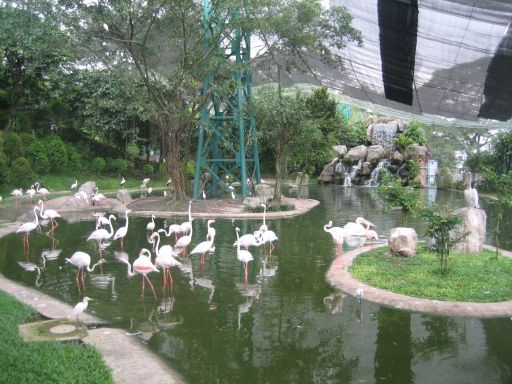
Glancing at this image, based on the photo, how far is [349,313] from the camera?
23.8ft

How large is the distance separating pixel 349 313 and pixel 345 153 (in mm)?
29984

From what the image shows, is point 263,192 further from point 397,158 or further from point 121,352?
point 397,158

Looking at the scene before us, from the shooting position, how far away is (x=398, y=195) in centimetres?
1087

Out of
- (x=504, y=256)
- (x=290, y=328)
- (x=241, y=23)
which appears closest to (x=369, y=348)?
(x=290, y=328)

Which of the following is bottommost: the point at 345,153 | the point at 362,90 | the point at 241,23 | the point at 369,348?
the point at 369,348

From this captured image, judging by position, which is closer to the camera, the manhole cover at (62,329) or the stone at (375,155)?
the manhole cover at (62,329)

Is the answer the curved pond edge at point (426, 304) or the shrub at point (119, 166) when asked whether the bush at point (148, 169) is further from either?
the curved pond edge at point (426, 304)

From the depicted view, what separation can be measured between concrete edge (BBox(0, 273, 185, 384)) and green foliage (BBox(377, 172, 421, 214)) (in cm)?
669

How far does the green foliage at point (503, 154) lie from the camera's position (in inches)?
1079

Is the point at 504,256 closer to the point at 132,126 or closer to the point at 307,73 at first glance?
the point at 307,73

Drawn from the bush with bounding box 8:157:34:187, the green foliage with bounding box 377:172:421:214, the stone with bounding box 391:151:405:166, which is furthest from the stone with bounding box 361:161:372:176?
the green foliage with bounding box 377:172:421:214

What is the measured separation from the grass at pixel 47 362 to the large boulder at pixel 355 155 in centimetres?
3136

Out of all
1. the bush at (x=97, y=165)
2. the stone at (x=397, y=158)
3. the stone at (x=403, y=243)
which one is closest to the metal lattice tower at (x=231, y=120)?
the bush at (x=97, y=165)

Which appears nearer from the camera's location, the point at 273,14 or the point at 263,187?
the point at 273,14
